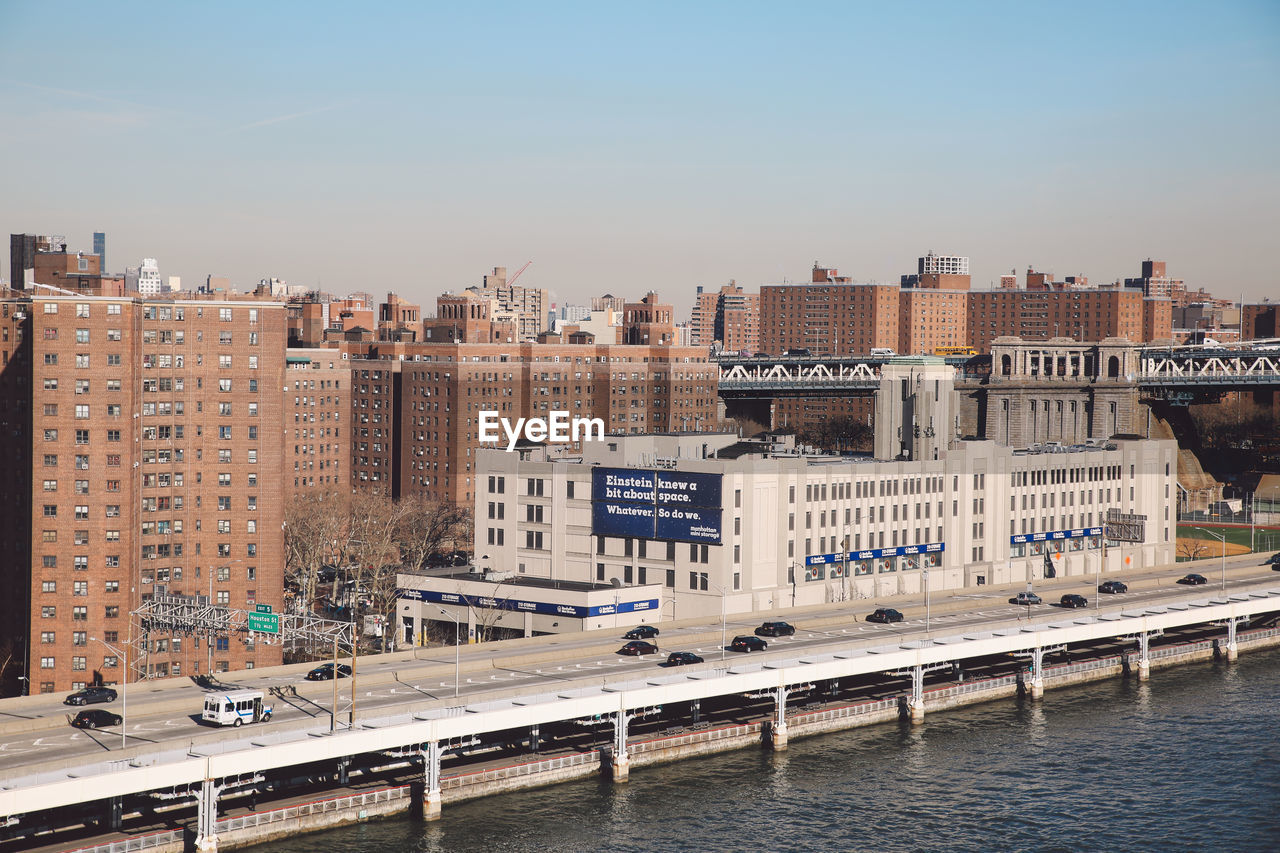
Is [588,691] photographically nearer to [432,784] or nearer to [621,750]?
[621,750]

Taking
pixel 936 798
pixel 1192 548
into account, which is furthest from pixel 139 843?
pixel 1192 548

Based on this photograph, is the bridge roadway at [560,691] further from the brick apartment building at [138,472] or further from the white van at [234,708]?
the brick apartment building at [138,472]

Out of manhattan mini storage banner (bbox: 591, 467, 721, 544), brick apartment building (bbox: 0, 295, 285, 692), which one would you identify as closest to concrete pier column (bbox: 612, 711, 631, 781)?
manhattan mini storage banner (bbox: 591, 467, 721, 544)

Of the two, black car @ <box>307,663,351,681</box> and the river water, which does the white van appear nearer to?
the river water

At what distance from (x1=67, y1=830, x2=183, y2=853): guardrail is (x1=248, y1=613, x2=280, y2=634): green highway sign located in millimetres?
21144

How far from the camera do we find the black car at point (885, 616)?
397 ft

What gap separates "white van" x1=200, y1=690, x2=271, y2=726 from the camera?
80688mm

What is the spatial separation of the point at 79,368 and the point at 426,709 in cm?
4600

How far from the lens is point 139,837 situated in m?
74.3

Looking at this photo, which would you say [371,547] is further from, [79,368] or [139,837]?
[139,837]

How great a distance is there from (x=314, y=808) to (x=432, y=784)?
655 centimetres

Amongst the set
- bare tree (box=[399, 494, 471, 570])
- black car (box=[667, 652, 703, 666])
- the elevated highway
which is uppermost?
bare tree (box=[399, 494, 471, 570])

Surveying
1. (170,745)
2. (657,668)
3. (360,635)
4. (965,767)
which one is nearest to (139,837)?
(170,745)

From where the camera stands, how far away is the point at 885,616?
121312mm
